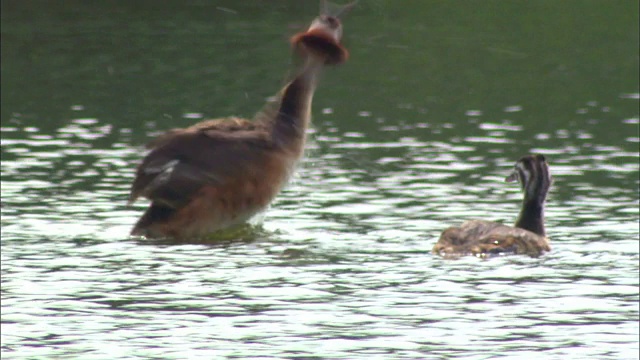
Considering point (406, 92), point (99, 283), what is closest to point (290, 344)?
point (99, 283)

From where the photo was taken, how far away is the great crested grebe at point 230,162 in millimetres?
16031

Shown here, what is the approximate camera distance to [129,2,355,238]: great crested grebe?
16031 millimetres

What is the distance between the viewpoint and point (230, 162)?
16188mm

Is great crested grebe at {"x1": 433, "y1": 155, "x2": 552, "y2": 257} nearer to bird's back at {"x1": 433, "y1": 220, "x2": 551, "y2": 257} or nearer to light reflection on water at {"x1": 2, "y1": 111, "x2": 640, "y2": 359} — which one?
bird's back at {"x1": 433, "y1": 220, "x2": 551, "y2": 257}

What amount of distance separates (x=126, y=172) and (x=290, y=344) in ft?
31.6

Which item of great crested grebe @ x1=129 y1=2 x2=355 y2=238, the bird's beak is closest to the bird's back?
the bird's beak

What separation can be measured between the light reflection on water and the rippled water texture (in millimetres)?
38

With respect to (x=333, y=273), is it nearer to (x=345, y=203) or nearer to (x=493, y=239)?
(x=493, y=239)

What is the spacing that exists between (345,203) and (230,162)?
314 centimetres

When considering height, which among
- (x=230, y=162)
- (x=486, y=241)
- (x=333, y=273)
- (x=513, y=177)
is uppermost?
(x=230, y=162)

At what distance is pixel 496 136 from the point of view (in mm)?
24547

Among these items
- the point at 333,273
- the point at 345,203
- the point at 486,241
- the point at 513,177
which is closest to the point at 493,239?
the point at 486,241

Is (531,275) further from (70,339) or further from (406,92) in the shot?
(406,92)

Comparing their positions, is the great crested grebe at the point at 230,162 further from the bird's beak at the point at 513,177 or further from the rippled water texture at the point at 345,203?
the bird's beak at the point at 513,177
